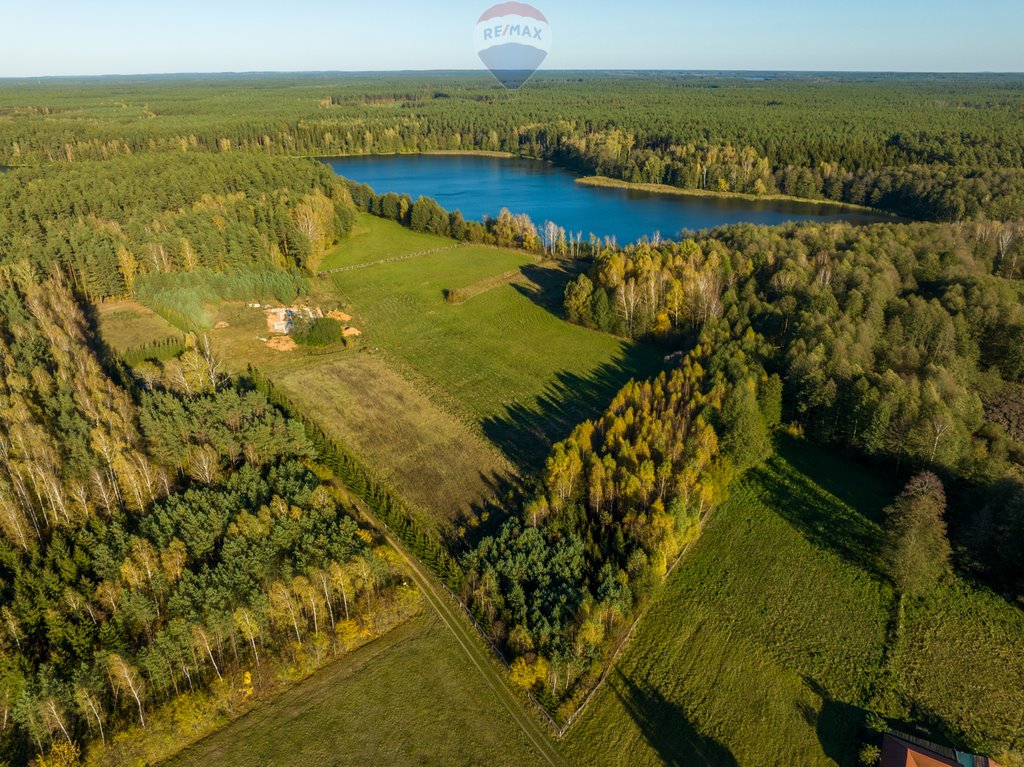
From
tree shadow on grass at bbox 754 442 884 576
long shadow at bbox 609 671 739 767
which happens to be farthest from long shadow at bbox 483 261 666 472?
long shadow at bbox 609 671 739 767

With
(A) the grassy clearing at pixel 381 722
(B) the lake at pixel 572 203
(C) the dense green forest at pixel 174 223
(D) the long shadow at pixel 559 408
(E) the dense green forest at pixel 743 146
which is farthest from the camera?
(E) the dense green forest at pixel 743 146

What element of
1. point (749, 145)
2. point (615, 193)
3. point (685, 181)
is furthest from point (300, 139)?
point (749, 145)

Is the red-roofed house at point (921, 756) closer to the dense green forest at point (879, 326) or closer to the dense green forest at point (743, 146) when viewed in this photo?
the dense green forest at point (879, 326)

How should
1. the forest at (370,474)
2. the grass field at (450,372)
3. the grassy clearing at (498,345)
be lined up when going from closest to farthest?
the forest at (370,474), the grass field at (450,372), the grassy clearing at (498,345)

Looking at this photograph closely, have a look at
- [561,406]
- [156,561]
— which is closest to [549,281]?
[561,406]

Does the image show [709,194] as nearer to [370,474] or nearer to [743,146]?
[743,146]

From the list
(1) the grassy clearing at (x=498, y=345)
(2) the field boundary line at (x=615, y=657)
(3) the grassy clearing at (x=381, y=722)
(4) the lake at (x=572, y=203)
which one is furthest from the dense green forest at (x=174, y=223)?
(2) the field boundary line at (x=615, y=657)
